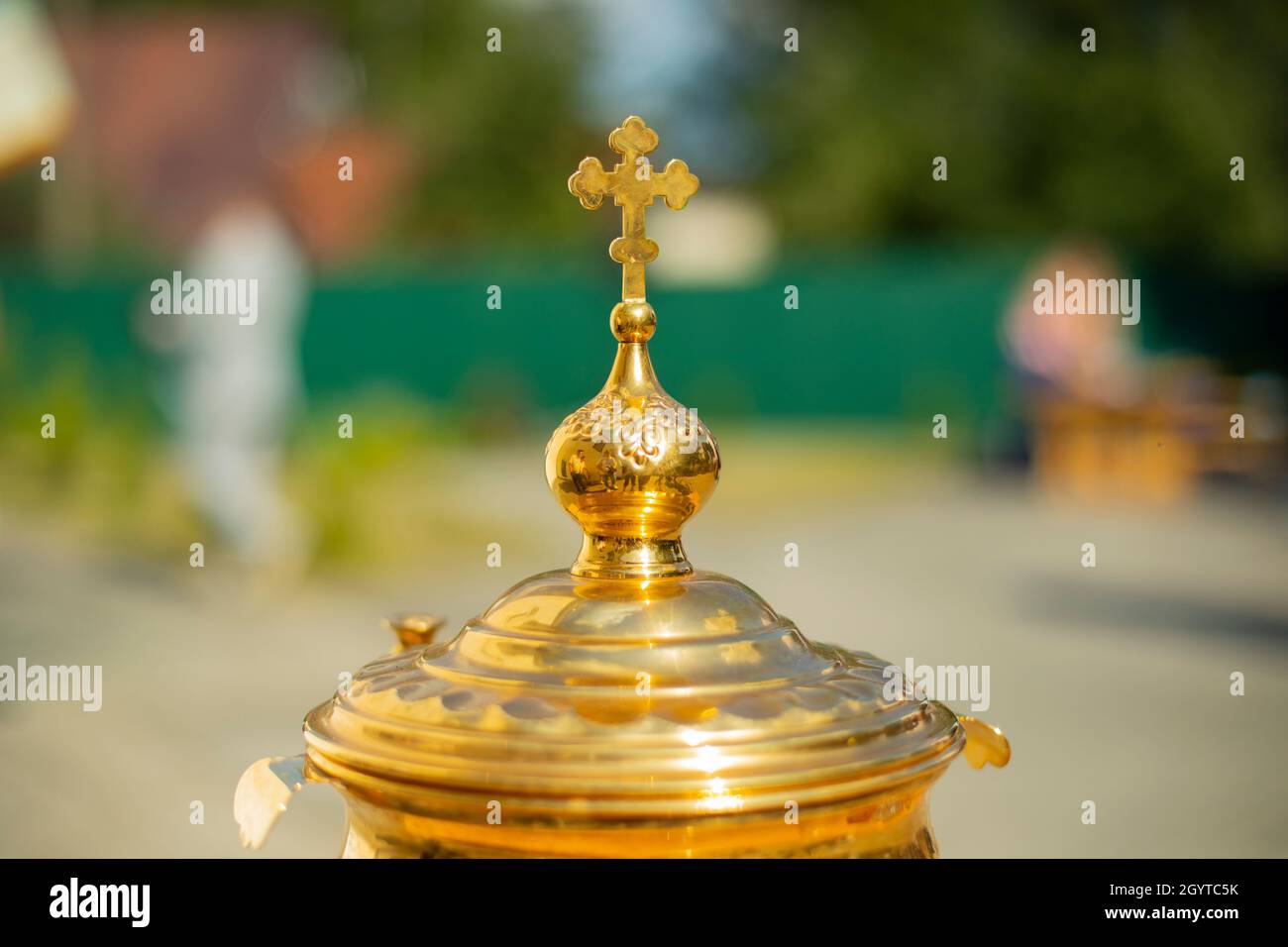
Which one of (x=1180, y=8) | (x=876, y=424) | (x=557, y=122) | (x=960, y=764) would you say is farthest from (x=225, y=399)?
(x=557, y=122)

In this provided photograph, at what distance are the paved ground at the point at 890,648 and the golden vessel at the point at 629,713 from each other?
11.5 feet

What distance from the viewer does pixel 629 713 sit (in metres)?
1.32

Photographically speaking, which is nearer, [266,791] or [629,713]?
[629,713]

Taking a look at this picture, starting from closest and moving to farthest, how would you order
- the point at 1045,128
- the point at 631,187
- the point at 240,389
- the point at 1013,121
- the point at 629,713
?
the point at 629,713 → the point at 631,187 → the point at 240,389 → the point at 1045,128 → the point at 1013,121

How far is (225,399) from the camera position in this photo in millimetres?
9375

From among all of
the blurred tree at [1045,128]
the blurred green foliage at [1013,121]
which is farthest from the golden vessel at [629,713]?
the blurred tree at [1045,128]

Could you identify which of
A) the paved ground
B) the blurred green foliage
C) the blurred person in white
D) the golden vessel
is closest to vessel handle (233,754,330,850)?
the golden vessel

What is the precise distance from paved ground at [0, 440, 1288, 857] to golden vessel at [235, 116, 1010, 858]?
3.49 metres

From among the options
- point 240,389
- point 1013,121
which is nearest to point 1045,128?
point 1013,121

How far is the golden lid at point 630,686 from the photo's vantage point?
128 cm

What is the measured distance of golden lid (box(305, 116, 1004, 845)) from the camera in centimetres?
128

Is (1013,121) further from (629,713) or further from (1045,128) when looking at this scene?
(629,713)

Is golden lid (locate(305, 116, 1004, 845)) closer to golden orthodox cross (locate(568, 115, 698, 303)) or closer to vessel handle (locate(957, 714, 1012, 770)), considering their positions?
golden orthodox cross (locate(568, 115, 698, 303))

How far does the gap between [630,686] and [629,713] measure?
0.03 meters
